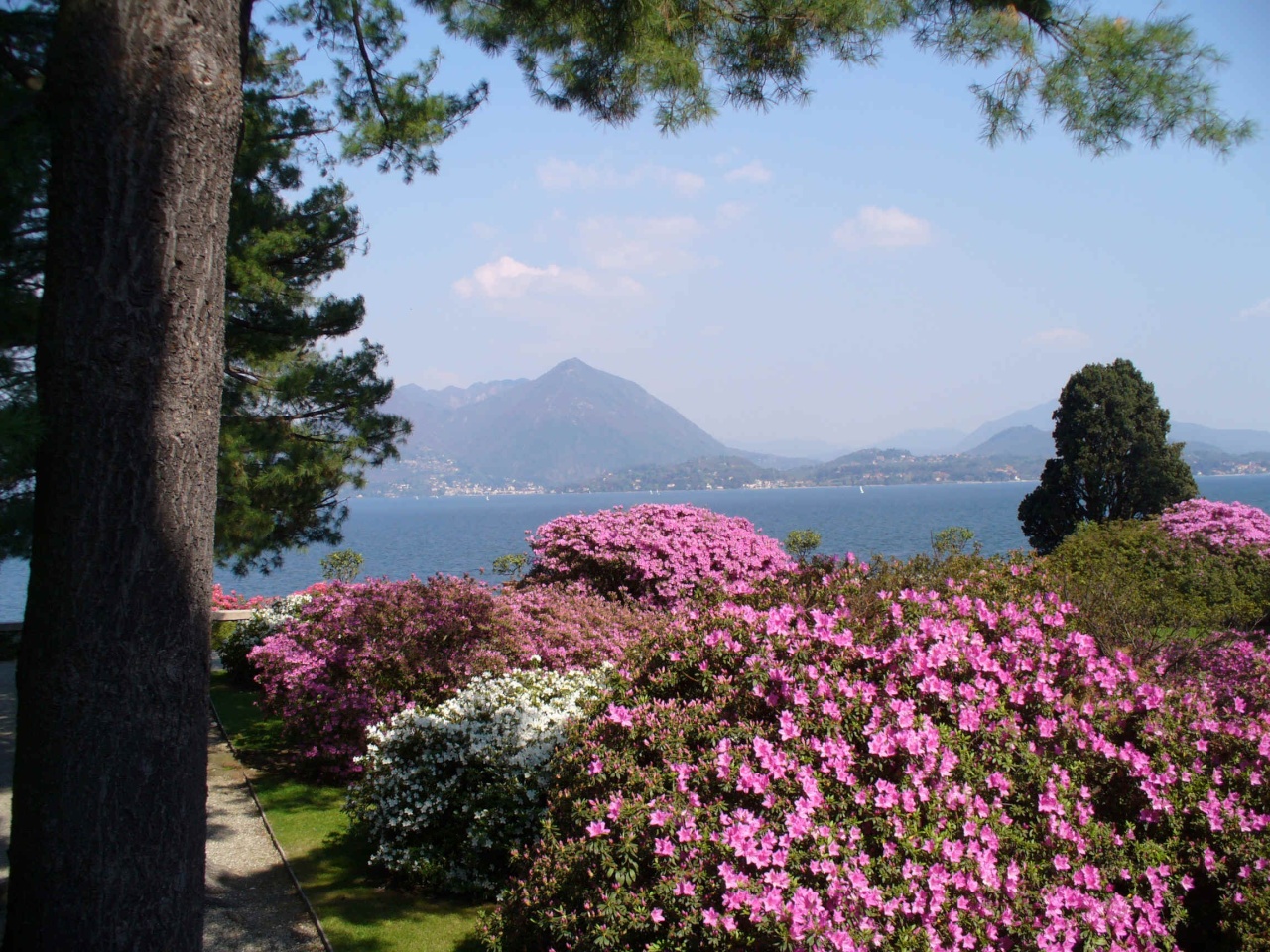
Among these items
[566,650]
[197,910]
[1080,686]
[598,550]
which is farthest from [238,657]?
[1080,686]

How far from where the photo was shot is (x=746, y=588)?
187 inches

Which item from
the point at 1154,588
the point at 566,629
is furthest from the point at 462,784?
the point at 1154,588

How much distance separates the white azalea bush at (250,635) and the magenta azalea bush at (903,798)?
27.6 ft

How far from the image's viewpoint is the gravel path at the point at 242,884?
432cm

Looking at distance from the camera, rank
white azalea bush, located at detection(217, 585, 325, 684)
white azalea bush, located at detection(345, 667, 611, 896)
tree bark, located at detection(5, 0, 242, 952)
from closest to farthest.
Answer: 1. tree bark, located at detection(5, 0, 242, 952)
2. white azalea bush, located at detection(345, 667, 611, 896)
3. white azalea bush, located at detection(217, 585, 325, 684)

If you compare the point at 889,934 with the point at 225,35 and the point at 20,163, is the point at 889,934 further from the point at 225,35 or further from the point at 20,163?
the point at 20,163

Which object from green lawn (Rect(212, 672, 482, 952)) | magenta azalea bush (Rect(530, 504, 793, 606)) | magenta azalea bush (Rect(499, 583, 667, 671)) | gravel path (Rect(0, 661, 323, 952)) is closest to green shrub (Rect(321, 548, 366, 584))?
magenta azalea bush (Rect(530, 504, 793, 606))

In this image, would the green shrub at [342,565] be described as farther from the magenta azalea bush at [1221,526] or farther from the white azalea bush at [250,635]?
the magenta azalea bush at [1221,526]

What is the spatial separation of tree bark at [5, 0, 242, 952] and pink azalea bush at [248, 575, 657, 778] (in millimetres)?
3946

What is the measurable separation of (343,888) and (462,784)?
2.88 ft

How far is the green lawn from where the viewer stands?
4.39 m

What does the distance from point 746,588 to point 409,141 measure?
5485mm

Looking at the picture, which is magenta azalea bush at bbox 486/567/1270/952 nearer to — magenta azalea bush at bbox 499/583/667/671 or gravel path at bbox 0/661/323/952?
gravel path at bbox 0/661/323/952

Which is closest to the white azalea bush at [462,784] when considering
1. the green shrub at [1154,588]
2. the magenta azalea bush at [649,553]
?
the green shrub at [1154,588]
